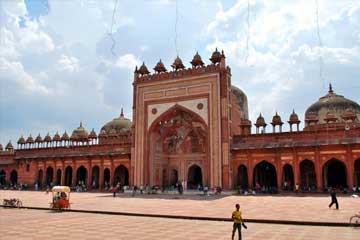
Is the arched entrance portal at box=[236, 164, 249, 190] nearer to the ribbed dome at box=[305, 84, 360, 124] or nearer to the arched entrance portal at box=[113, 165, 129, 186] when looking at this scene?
the ribbed dome at box=[305, 84, 360, 124]

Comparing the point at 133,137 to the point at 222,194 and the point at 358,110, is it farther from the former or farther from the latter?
the point at 358,110

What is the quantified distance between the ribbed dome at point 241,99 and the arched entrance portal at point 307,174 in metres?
12.3

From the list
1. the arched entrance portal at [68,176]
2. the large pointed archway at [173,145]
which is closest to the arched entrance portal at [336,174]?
the large pointed archway at [173,145]

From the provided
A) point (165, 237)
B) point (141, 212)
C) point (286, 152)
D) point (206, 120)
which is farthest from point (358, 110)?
point (165, 237)

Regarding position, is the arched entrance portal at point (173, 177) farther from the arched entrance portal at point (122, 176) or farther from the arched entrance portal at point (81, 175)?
the arched entrance portal at point (81, 175)

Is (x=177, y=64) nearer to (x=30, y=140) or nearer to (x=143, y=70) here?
(x=143, y=70)

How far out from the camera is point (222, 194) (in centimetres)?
2597

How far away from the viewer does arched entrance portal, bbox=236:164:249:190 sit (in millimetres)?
29278

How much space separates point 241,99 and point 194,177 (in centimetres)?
1148

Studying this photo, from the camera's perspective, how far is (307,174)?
1119 inches

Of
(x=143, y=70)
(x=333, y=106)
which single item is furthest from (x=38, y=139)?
(x=333, y=106)

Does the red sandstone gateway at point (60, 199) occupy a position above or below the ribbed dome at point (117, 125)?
below

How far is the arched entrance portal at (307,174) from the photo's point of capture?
28134 mm

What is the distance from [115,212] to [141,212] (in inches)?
46.2
